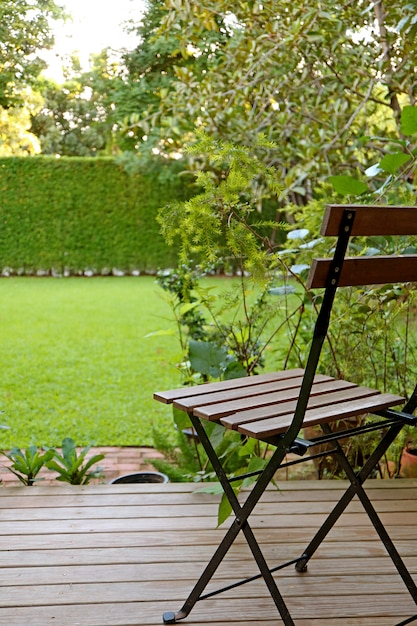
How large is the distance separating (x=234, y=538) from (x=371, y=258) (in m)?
0.70

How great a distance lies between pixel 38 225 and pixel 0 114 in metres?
3.84

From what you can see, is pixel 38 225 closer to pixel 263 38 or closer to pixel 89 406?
pixel 89 406

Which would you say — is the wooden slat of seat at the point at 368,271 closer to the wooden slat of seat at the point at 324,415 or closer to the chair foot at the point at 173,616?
→ the wooden slat of seat at the point at 324,415

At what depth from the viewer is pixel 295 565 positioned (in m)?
1.99

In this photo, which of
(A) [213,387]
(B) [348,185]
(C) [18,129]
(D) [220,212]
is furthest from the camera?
(C) [18,129]

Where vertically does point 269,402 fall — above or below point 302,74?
below

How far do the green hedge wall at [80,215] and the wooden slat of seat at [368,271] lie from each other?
928 cm

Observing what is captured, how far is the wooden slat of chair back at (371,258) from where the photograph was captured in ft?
4.44

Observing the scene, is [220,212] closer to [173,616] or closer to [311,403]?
[311,403]

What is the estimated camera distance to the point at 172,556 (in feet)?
6.63

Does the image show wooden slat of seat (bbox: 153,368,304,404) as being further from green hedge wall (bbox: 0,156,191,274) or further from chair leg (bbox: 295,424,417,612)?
green hedge wall (bbox: 0,156,191,274)

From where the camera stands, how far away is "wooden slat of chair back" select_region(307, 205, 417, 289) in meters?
1.35

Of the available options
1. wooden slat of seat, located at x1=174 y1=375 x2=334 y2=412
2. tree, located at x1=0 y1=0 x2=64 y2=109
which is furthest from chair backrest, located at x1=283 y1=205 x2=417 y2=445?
tree, located at x1=0 y1=0 x2=64 y2=109

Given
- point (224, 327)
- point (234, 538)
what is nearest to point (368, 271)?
point (234, 538)
